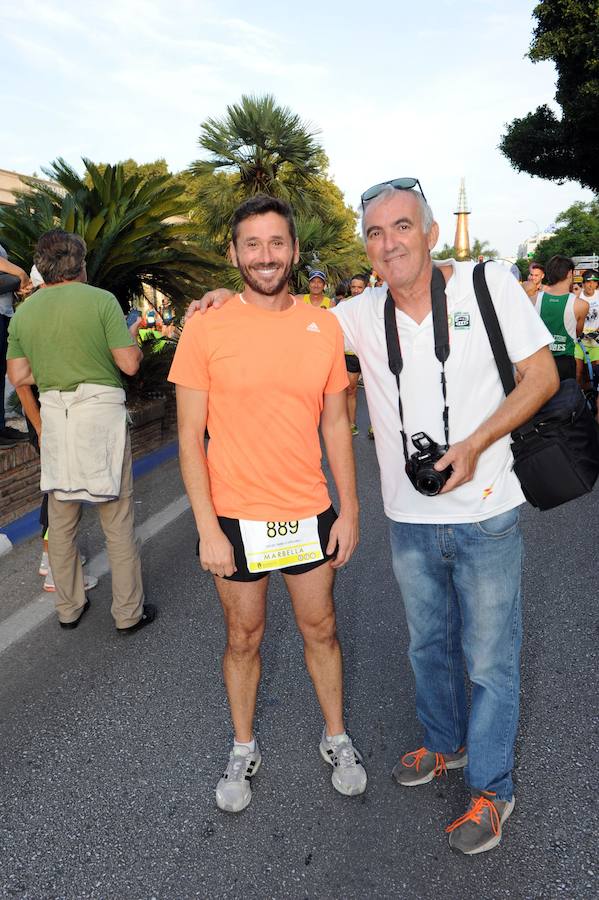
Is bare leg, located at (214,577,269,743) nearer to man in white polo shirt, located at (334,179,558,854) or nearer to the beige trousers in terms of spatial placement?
man in white polo shirt, located at (334,179,558,854)

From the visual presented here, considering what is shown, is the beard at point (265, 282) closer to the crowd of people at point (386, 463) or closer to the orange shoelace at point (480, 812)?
the crowd of people at point (386, 463)

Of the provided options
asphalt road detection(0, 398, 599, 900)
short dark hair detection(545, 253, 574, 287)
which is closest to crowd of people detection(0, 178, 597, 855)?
asphalt road detection(0, 398, 599, 900)

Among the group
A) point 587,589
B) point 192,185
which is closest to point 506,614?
point 587,589

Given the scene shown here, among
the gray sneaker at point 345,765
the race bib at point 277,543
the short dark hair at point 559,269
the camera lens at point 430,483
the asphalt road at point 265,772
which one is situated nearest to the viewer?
the camera lens at point 430,483

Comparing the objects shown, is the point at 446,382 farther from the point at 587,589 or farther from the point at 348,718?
the point at 587,589

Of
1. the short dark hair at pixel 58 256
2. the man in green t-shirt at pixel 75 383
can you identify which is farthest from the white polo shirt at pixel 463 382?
the short dark hair at pixel 58 256

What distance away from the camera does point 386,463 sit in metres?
2.26

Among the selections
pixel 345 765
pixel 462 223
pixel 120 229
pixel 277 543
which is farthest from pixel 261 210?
pixel 462 223

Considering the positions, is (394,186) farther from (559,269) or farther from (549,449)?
(559,269)

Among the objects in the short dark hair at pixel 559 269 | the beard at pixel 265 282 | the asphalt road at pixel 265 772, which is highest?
the beard at pixel 265 282

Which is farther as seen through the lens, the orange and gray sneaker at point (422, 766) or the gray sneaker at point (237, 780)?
the orange and gray sneaker at point (422, 766)

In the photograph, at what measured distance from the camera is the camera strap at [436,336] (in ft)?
6.60

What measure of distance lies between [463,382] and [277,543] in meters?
0.79

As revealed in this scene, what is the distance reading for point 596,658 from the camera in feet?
10.5
